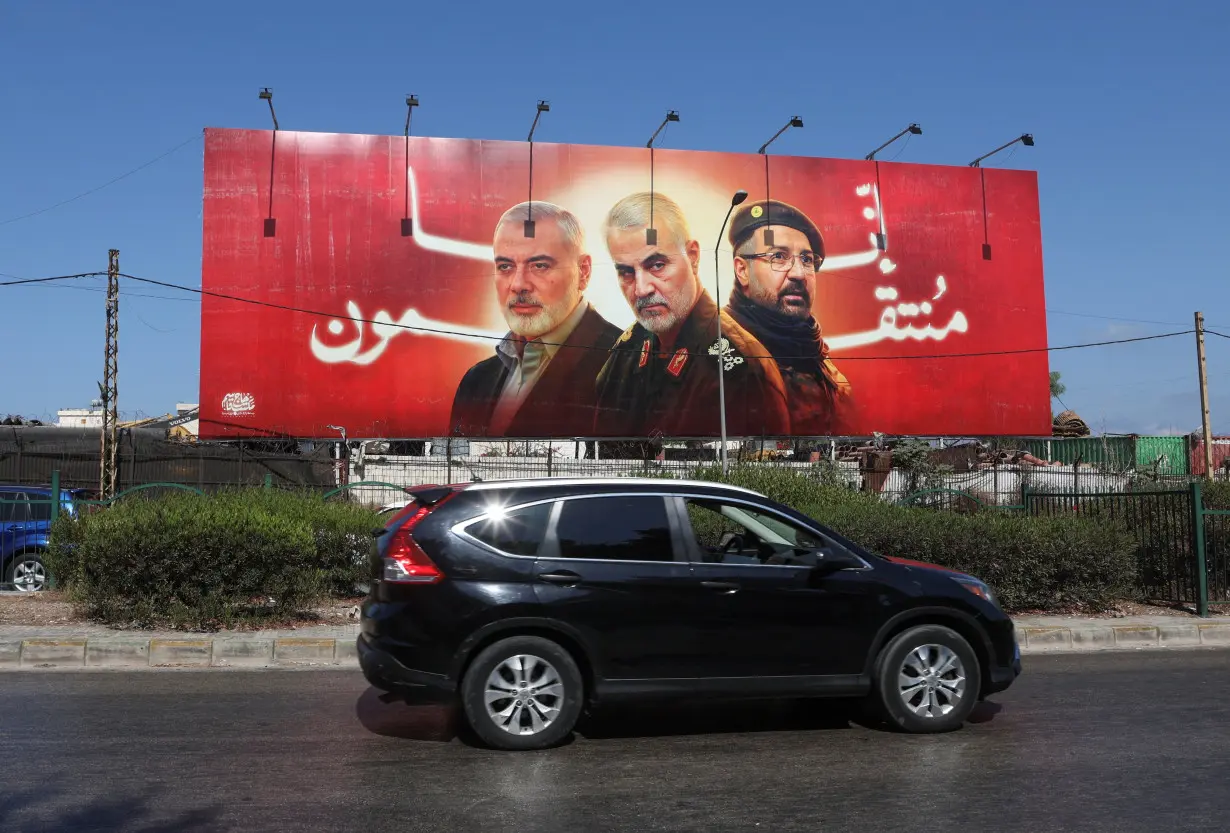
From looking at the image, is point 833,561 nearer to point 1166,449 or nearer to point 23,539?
point 23,539

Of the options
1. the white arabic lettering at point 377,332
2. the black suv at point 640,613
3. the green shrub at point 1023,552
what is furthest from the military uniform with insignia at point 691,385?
the black suv at point 640,613

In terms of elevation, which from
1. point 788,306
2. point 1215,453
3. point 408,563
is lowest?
point 408,563

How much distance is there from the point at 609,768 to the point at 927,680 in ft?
7.08

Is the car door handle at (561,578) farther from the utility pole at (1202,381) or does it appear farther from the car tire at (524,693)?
the utility pole at (1202,381)

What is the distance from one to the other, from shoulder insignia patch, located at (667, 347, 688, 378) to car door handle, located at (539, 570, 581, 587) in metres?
38.9

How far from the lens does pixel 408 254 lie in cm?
4278

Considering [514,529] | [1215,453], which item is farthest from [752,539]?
[1215,453]

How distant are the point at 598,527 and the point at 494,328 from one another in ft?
124

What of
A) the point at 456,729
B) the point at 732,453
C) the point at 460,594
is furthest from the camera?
the point at 732,453

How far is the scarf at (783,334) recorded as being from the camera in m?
45.9

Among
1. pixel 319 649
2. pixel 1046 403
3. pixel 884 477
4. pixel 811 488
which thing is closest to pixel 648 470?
pixel 884 477

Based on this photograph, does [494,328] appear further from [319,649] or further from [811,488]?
[319,649]

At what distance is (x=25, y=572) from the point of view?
510 inches

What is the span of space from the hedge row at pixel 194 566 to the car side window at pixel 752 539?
4.69 metres
